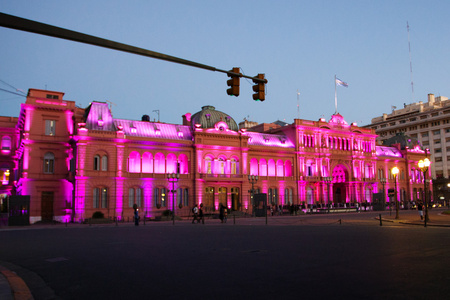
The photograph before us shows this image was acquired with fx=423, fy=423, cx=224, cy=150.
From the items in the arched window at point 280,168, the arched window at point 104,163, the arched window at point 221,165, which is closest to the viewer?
the arched window at point 104,163

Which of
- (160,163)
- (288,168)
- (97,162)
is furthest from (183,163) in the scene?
(288,168)

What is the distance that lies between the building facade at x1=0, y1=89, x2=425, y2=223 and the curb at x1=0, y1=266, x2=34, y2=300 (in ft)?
129

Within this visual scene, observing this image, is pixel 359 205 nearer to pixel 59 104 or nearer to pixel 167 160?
pixel 167 160

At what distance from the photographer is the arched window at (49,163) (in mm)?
56125

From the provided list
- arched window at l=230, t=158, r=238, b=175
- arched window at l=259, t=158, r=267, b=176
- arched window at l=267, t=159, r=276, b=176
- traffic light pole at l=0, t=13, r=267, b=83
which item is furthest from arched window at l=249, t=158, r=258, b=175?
traffic light pole at l=0, t=13, r=267, b=83

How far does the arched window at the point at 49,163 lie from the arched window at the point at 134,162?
10079 millimetres

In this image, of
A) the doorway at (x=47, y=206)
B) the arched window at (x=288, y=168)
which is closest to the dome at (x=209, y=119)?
the arched window at (x=288, y=168)

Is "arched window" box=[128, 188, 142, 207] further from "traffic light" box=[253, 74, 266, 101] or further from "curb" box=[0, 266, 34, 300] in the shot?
"curb" box=[0, 266, 34, 300]

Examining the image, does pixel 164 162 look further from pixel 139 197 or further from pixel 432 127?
pixel 432 127

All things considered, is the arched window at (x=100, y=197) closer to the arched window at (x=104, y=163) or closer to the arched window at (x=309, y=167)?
the arched window at (x=104, y=163)

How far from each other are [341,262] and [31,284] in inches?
365

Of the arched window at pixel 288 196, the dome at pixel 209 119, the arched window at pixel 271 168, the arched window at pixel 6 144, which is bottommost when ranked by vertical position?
the arched window at pixel 288 196

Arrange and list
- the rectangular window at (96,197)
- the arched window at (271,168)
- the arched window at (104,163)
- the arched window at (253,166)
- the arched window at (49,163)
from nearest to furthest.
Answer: the rectangular window at (96,197) < the arched window at (49,163) < the arched window at (104,163) < the arched window at (253,166) < the arched window at (271,168)

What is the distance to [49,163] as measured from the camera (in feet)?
185
